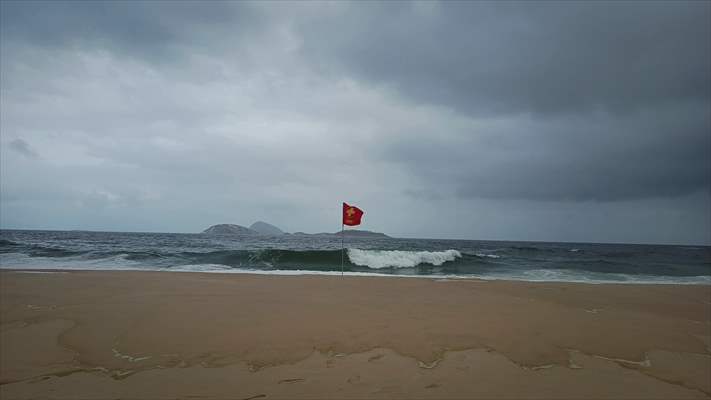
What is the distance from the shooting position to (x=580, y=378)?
387 cm

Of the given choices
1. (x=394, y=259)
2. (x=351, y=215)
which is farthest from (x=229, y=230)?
(x=351, y=215)

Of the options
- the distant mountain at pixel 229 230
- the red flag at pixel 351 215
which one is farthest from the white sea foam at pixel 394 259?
the distant mountain at pixel 229 230

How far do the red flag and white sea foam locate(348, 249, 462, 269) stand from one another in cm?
1062

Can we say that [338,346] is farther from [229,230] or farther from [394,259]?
[229,230]

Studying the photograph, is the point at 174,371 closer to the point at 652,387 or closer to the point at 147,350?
the point at 147,350

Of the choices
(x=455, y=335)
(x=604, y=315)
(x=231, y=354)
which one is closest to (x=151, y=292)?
(x=231, y=354)

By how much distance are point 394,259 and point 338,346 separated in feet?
65.0

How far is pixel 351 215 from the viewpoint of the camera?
12633mm

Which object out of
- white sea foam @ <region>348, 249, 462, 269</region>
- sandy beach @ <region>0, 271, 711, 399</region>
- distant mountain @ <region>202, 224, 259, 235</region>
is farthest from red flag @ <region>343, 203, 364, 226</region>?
distant mountain @ <region>202, 224, 259, 235</region>

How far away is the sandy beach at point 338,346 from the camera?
3543 millimetres

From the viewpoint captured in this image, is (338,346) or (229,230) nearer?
(338,346)

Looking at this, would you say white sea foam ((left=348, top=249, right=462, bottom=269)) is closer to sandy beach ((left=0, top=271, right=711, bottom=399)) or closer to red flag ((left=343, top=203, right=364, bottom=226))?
red flag ((left=343, top=203, right=364, bottom=226))

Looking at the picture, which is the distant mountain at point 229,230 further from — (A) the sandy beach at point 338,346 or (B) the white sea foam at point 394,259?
(A) the sandy beach at point 338,346

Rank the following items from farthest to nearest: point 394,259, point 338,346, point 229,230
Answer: point 229,230 < point 394,259 < point 338,346
